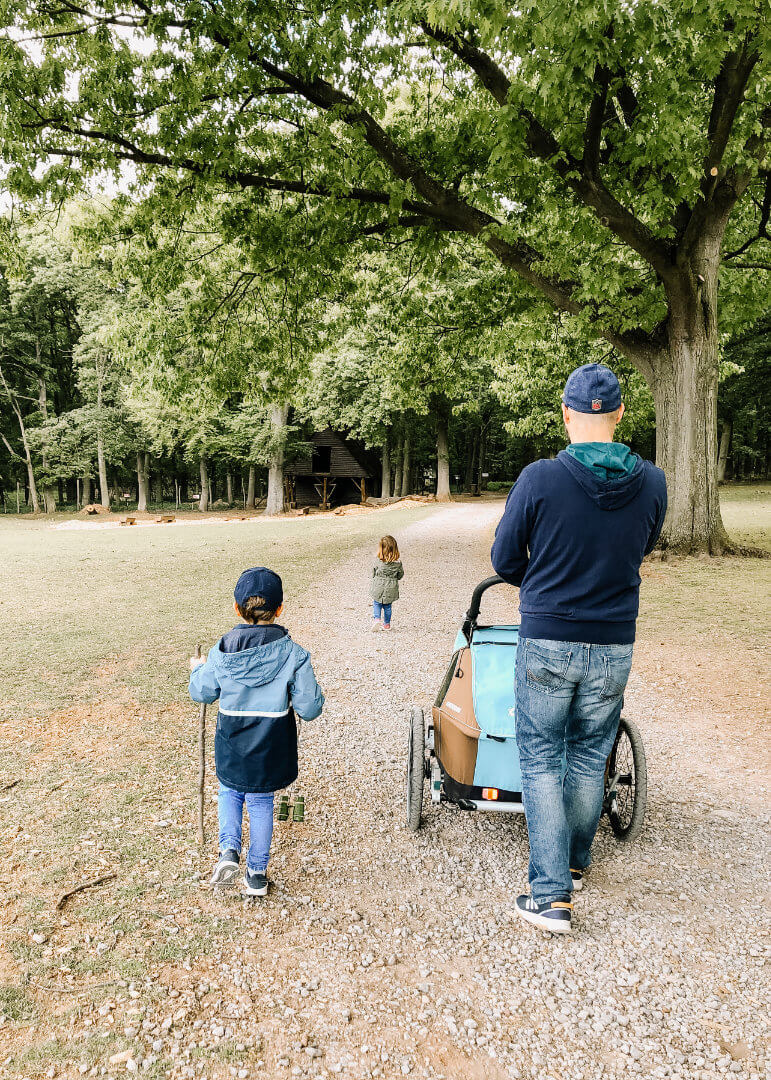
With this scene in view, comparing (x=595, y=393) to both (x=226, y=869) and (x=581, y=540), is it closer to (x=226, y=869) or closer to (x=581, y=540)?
(x=581, y=540)

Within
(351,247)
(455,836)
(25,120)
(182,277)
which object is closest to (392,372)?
(351,247)

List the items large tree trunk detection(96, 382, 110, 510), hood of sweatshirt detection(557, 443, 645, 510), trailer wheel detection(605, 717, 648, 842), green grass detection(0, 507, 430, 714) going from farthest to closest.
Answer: large tree trunk detection(96, 382, 110, 510) → green grass detection(0, 507, 430, 714) → trailer wheel detection(605, 717, 648, 842) → hood of sweatshirt detection(557, 443, 645, 510)

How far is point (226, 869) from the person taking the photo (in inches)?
126

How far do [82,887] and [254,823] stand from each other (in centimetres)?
87

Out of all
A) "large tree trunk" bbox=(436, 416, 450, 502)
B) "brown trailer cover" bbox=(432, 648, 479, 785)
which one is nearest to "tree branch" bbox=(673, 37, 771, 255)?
"brown trailer cover" bbox=(432, 648, 479, 785)

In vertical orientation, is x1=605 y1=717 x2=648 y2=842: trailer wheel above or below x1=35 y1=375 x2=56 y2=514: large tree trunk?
below

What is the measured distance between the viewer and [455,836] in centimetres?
381

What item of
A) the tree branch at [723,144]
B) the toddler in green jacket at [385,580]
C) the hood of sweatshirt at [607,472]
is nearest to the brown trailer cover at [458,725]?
the hood of sweatshirt at [607,472]

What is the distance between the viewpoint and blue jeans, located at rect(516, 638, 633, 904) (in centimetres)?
→ 283

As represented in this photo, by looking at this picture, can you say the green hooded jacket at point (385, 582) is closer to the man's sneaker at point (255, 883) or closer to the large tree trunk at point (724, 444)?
the man's sneaker at point (255, 883)

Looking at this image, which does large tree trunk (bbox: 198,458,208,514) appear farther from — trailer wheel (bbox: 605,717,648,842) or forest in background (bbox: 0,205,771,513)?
trailer wheel (bbox: 605,717,648,842)

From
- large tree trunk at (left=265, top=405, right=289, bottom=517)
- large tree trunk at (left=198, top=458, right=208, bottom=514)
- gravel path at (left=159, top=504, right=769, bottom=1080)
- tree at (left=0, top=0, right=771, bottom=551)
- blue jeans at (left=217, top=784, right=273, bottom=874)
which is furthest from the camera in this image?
large tree trunk at (left=198, top=458, right=208, bottom=514)

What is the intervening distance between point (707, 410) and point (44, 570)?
13387 mm

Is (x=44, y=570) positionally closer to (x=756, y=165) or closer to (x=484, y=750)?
(x=484, y=750)
